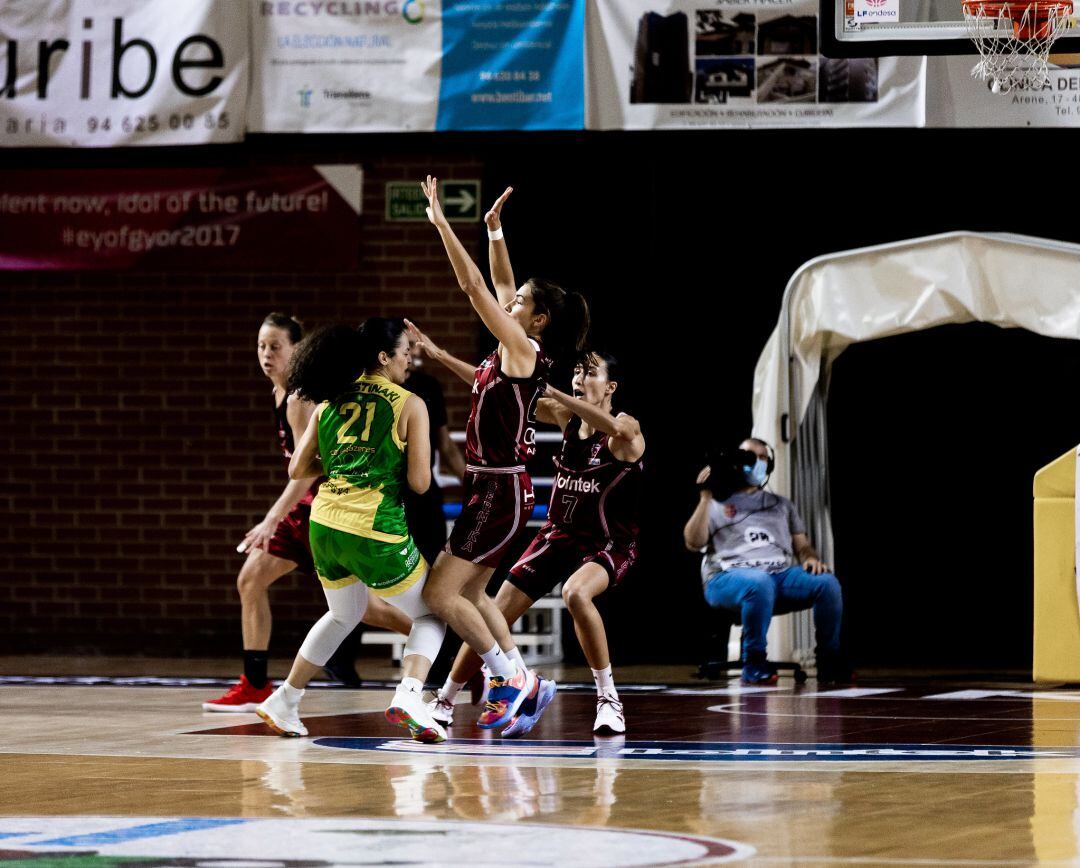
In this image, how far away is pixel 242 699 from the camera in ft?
29.3

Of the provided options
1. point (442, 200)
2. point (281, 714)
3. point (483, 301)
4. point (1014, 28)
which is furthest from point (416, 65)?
point (281, 714)

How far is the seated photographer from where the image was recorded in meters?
10.7

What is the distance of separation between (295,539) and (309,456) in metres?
1.54

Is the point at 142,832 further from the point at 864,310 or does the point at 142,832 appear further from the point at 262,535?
the point at 864,310

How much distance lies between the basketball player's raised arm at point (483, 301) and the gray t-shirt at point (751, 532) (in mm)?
3770

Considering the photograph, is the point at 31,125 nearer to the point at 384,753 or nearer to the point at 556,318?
the point at 556,318

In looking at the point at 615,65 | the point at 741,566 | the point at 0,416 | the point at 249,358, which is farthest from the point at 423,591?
the point at 0,416

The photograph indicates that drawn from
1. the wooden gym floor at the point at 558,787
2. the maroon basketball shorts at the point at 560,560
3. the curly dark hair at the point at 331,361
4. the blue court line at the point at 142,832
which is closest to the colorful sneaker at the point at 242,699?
the wooden gym floor at the point at 558,787

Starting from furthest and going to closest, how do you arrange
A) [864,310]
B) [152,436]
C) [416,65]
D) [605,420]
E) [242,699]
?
[152,436]
[416,65]
[864,310]
[242,699]
[605,420]

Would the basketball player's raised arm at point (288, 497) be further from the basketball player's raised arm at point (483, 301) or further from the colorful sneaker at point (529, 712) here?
the colorful sneaker at point (529, 712)

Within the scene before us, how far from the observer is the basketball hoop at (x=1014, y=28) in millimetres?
9117

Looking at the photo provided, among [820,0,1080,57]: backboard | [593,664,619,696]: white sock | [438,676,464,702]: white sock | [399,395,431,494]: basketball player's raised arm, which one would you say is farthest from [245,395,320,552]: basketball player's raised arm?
[820,0,1080,57]: backboard

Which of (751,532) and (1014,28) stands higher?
(1014,28)

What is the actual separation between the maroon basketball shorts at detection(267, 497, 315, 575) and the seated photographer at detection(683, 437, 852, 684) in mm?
2784
